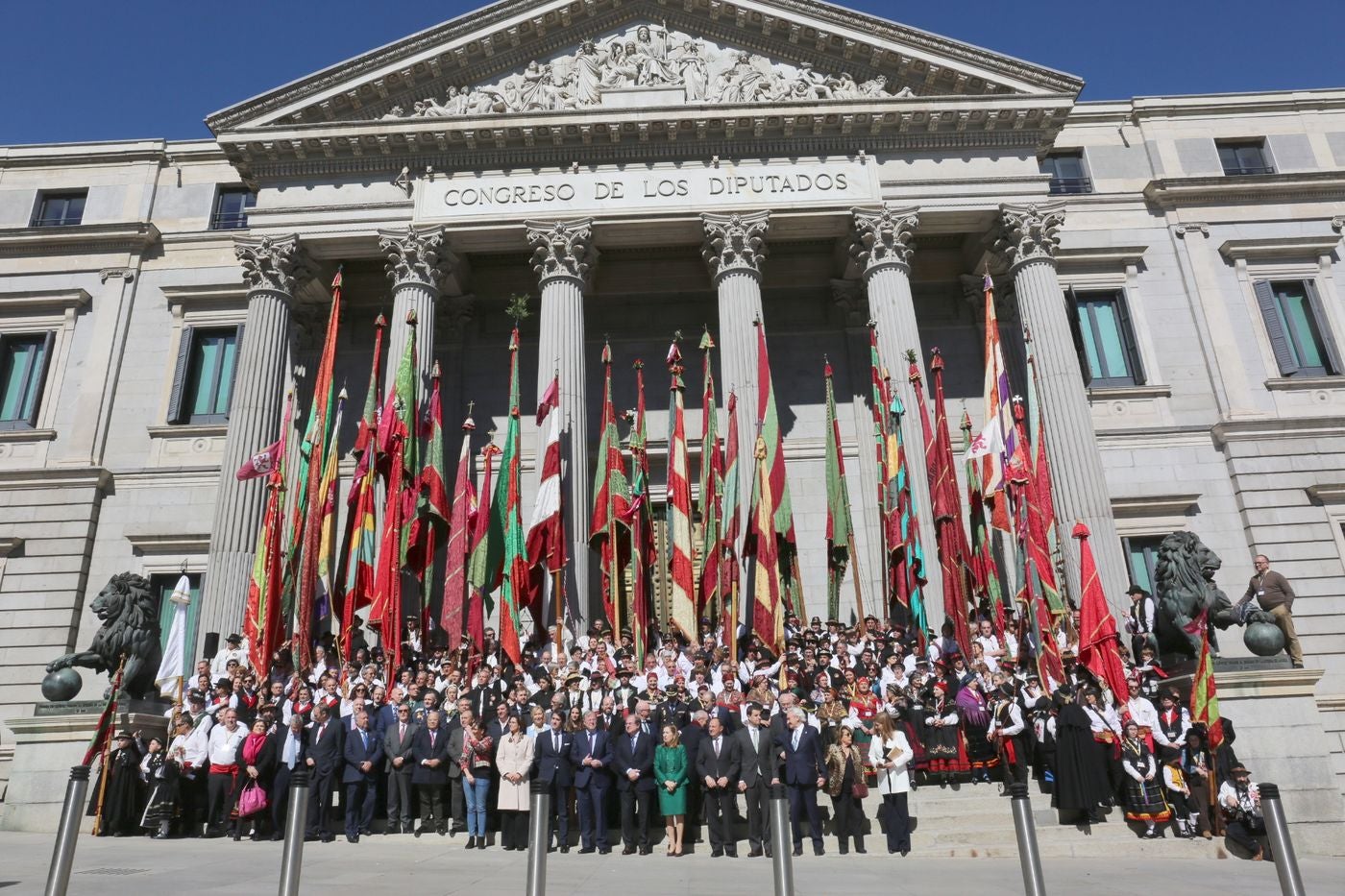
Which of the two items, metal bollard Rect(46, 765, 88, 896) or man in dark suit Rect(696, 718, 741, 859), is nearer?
metal bollard Rect(46, 765, 88, 896)

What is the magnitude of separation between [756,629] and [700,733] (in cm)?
552

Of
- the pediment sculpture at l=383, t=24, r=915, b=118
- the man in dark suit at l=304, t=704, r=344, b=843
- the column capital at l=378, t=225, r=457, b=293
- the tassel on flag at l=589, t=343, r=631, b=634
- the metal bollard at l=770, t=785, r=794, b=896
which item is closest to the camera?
the metal bollard at l=770, t=785, r=794, b=896

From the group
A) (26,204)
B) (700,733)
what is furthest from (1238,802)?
(26,204)

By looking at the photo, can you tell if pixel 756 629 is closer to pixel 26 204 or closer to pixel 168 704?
pixel 168 704

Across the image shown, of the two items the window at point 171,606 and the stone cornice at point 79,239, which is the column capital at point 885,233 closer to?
the window at point 171,606

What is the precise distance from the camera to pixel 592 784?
37.0 feet

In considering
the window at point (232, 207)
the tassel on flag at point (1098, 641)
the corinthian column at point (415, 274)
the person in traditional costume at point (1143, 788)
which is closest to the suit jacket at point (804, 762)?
the person in traditional costume at point (1143, 788)

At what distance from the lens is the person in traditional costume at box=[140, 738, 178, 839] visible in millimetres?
12156

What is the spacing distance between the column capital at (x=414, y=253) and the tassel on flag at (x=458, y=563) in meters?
5.30

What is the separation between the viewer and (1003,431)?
18.2m

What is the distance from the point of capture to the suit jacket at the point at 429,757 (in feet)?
38.7

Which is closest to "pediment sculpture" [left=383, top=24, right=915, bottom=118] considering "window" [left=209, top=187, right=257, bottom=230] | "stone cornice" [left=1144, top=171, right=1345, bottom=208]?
"window" [left=209, top=187, right=257, bottom=230]

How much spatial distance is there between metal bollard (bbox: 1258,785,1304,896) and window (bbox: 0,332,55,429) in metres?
27.1

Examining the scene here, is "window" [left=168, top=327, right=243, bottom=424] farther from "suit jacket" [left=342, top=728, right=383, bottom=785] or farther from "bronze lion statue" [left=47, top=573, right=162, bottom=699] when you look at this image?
"suit jacket" [left=342, top=728, right=383, bottom=785]
